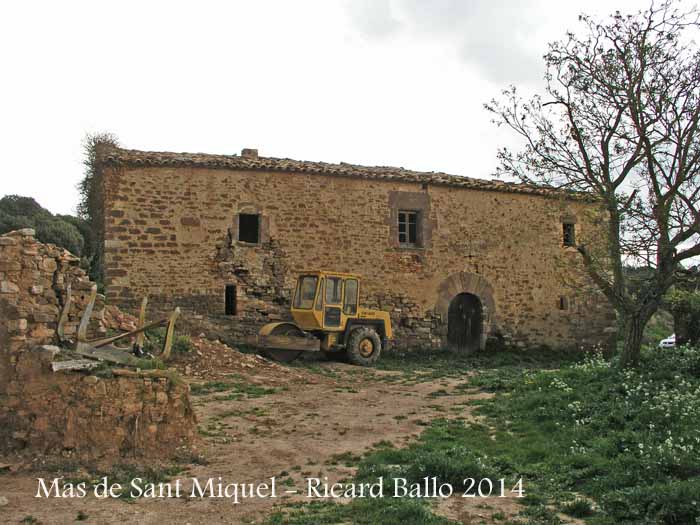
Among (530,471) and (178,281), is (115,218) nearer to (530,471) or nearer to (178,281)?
(178,281)

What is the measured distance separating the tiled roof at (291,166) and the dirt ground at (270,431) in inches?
172

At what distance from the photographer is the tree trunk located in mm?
9859

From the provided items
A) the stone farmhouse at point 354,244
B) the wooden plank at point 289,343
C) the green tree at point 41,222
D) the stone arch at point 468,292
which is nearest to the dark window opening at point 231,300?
the stone farmhouse at point 354,244

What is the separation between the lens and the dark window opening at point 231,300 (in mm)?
14719

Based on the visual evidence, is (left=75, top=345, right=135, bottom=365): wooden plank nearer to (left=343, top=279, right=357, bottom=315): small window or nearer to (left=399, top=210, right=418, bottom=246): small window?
(left=343, top=279, right=357, bottom=315): small window

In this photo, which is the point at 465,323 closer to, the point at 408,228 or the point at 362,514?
the point at 408,228

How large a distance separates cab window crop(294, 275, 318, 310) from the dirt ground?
124 centimetres

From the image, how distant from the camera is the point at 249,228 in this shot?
1534cm

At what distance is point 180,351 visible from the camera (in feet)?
37.9

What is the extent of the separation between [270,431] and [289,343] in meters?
5.29

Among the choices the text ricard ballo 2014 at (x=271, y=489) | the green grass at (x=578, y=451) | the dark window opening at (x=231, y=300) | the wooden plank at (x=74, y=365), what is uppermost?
the dark window opening at (x=231, y=300)

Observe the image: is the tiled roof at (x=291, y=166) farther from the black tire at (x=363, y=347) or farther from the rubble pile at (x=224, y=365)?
the rubble pile at (x=224, y=365)

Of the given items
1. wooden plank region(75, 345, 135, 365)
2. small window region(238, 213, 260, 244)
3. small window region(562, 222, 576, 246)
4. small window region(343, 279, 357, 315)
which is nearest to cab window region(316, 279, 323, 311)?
small window region(343, 279, 357, 315)

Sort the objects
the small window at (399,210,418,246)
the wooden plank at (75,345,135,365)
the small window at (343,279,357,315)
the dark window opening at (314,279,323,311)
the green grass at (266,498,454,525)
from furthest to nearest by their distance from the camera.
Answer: the small window at (399,210,418,246) → the small window at (343,279,357,315) → the dark window opening at (314,279,323,311) → the wooden plank at (75,345,135,365) → the green grass at (266,498,454,525)
